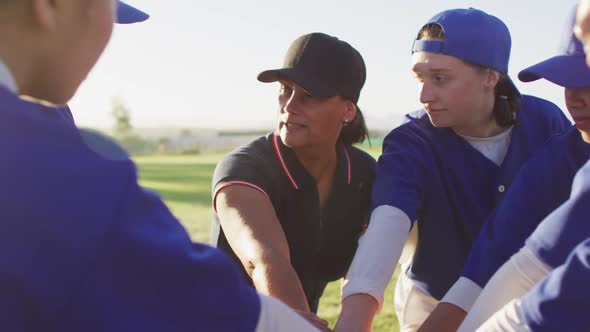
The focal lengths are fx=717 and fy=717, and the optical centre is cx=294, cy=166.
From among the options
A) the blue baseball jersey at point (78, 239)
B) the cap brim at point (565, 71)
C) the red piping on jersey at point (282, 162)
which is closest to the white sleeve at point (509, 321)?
the blue baseball jersey at point (78, 239)

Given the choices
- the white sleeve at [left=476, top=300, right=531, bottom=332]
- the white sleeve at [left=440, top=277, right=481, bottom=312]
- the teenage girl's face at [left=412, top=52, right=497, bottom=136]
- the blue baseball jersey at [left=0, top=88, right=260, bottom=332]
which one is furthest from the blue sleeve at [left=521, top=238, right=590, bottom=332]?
the teenage girl's face at [left=412, top=52, right=497, bottom=136]

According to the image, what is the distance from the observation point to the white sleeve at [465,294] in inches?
68.6

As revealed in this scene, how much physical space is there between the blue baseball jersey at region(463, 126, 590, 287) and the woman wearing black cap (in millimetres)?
566

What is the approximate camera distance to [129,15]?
2301 millimetres

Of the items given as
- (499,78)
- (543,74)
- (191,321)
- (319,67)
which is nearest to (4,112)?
(191,321)

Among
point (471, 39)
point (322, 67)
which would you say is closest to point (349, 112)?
point (322, 67)

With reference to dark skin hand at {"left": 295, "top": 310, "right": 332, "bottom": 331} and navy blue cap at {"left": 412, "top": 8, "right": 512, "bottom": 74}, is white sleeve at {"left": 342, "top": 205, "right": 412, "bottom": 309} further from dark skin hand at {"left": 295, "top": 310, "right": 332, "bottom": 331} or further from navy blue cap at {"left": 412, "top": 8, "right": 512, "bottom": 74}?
navy blue cap at {"left": 412, "top": 8, "right": 512, "bottom": 74}

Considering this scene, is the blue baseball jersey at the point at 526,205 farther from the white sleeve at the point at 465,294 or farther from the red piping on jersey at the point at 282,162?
the red piping on jersey at the point at 282,162

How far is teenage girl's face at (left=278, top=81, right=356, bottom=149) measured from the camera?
2.29 m

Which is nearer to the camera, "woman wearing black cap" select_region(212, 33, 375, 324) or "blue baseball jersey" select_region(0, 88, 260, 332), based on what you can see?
"blue baseball jersey" select_region(0, 88, 260, 332)

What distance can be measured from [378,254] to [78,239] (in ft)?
4.08

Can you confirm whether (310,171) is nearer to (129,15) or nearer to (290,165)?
(290,165)

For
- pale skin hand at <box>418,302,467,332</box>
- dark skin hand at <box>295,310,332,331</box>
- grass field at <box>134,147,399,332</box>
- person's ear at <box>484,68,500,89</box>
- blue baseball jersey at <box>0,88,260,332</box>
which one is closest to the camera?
blue baseball jersey at <box>0,88,260,332</box>

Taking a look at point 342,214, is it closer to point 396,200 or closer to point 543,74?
point 396,200
